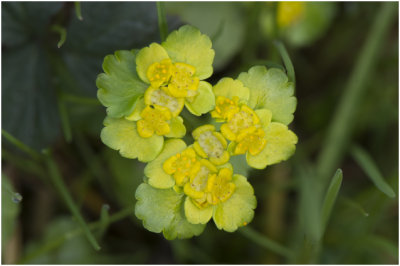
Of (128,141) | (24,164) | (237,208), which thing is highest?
(128,141)

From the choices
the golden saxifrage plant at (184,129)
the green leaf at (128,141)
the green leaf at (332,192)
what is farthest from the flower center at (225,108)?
the green leaf at (332,192)

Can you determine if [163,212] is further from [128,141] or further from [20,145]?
[20,145]

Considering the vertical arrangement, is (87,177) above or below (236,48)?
below

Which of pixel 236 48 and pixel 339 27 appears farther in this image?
pixel 339 27

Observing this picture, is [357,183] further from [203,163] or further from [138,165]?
[203,163]

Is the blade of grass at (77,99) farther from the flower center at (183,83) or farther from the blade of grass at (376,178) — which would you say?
the blade of grass at (376,178)

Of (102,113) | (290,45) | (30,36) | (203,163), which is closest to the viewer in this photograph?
(203,163)

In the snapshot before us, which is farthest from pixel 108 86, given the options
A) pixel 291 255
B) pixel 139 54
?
pixel 291 255

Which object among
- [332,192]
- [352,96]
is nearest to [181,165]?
[332,192]
